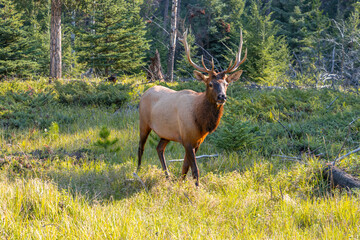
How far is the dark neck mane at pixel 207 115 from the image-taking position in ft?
13.5

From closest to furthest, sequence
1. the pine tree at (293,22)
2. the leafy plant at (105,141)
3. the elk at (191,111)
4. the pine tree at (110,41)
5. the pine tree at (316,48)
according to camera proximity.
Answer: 1. the elk at (191,111)
2. the leafy plant at (105,141)
3. the pine tree at (316,48)
4. the pine tree at (110,41)
5. the pine tree at (293,22)

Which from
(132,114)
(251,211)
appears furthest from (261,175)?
(132,114)

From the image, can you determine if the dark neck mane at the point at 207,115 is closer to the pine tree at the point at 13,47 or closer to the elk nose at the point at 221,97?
the elk nose at the point at 221,97

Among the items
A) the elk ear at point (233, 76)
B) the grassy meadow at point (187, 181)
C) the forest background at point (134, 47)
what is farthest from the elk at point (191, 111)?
the forest background at point (134, 47)

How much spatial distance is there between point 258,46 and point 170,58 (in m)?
4.39

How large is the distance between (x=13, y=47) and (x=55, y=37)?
3704 millimetres

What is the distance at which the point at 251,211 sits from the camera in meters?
3.49

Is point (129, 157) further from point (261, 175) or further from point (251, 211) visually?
point (251, 211)

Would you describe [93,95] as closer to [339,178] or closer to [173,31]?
[173,31]

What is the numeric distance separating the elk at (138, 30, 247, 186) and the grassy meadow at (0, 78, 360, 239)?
0.53 meters

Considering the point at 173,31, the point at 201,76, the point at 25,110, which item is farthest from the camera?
the point at 173,31

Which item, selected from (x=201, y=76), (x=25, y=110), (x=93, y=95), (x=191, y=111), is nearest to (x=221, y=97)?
(x=191, y=111)

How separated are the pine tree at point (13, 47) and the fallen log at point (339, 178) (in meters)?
14.8

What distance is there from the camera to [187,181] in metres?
4.20
